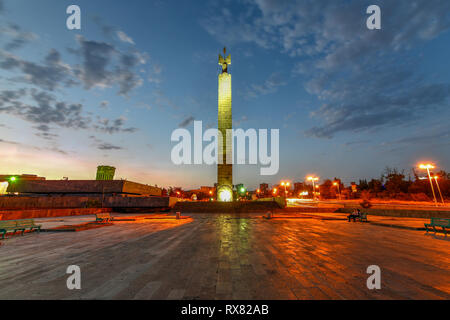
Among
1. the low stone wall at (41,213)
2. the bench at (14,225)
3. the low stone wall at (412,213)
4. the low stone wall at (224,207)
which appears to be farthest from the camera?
the low stone wall at (224,207)

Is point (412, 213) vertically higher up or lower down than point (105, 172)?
lower down

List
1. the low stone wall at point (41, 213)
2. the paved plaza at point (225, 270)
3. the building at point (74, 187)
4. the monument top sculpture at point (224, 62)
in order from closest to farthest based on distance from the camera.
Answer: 1. the paved plaza at point (225, 270)
2. the low stone wall at point (41, 213)
3. the building at point (74, 187)
4. the monument top sculpture at point (224, 62)

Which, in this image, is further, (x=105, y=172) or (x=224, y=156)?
(x=105, y=172)

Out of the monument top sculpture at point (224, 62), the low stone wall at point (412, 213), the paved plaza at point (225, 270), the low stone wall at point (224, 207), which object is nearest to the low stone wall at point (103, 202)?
the low stone wall at point (224, 207)

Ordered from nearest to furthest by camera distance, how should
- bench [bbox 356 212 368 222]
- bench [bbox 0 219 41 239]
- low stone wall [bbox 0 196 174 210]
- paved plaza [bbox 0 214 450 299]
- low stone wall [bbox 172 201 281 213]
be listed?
paved plaza [bbox 0 214 450 299]
bench [bbox 0 219 41 239]
bench [bbox 356 212 368 222]
low stone wall [bbox 0 196 174 210]
low stone wall [bbox 172 201 281 213]

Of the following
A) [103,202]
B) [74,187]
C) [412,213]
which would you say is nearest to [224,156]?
[103,202]

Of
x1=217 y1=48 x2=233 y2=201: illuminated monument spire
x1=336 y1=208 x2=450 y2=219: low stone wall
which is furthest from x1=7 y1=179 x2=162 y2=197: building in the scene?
x1=336 y1=208 x2=450 y2=219: low stone wall

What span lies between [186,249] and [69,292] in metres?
4.28

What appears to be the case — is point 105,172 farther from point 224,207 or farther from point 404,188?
point 404,188

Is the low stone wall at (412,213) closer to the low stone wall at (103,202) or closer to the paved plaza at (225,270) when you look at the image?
the paved plaza at (225,270)

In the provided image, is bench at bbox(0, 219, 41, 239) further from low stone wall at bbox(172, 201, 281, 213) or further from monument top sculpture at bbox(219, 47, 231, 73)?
monument top sculpture at bbox(219, 47, 231, 73)
